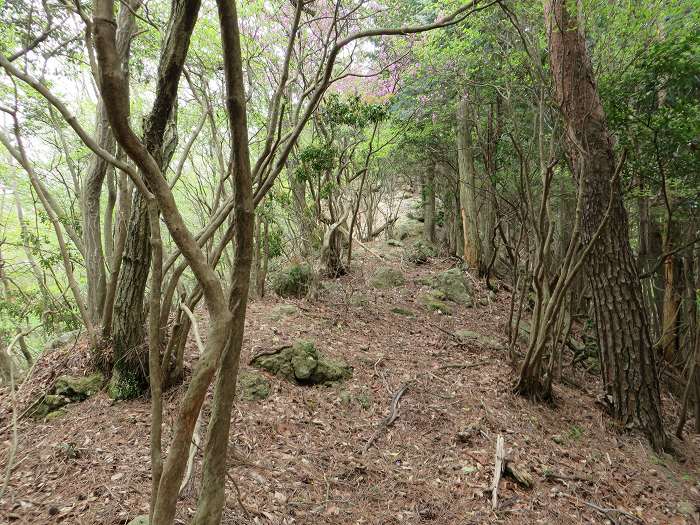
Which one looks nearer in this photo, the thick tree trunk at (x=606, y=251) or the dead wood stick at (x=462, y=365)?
the thick tree trunk at (x=606, y=251)

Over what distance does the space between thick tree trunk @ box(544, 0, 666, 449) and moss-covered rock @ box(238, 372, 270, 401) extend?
4.15m

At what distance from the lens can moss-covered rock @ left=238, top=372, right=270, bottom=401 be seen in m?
A: 4.09

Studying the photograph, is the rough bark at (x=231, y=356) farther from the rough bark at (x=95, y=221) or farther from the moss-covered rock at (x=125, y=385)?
the rough bark at (x=95, y=221)

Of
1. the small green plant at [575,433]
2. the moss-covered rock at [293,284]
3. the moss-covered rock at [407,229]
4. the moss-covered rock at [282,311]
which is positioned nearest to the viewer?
the small green plant at [575,433]

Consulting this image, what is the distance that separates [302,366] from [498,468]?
2390mm

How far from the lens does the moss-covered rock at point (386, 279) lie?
28.3 ft

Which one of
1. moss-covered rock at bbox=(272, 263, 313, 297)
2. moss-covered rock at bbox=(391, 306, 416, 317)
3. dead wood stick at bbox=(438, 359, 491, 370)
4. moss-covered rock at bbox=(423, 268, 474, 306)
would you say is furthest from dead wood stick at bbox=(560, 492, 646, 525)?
moss-covered rock at bbox=(272, 263, 313, 297)

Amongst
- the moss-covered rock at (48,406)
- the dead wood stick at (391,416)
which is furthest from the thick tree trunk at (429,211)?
the moss-covered rock at (48,406)

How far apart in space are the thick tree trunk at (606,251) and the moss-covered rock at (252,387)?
4152 millimetres

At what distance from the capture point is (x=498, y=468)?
3266 millimetres

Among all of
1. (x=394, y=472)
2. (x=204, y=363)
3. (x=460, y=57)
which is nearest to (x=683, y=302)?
(x=460, y=57)

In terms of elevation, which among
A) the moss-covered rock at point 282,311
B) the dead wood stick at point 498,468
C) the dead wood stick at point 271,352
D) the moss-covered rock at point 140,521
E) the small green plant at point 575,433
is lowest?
the small green plant at point 575,433

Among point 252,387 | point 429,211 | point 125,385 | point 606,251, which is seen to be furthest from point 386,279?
point 125,385

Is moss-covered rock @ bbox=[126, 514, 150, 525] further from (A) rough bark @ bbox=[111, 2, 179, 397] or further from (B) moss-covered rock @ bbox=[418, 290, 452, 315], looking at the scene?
(B) moss-covered rock @ bbox=[418, 290, 452, 315]
